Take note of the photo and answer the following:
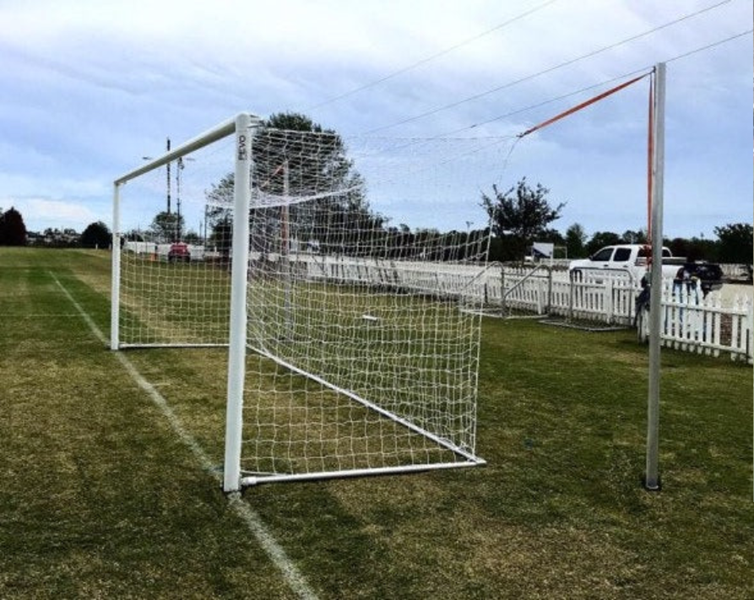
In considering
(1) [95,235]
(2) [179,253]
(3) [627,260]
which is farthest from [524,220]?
(1) [95,235]

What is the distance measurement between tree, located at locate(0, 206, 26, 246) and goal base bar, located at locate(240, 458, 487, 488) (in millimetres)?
92335

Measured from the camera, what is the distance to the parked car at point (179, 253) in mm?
13844

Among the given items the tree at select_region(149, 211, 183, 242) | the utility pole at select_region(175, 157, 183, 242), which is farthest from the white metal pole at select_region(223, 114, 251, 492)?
the tree at select_region(149, 211, 183, 242)

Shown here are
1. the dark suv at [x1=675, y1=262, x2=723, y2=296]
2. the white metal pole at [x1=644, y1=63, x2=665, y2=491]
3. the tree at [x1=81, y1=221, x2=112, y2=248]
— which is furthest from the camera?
the tree at [x1=81, y1=221, x2=112, y2=248]

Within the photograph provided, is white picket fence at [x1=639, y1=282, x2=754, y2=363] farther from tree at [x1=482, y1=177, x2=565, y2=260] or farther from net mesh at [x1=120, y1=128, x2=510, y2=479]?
tree at [x1=482, y1=177, x2=565, y2=260]

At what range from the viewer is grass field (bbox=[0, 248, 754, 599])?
3455 millimetres

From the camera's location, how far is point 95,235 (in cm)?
8588

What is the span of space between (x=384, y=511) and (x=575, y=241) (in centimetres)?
5178

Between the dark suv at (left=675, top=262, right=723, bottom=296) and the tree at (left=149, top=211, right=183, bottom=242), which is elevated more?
the tree at (left=149, top=211, right=183, bottom=242)

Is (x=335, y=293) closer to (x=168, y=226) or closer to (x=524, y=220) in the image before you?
(x=168, y=226)

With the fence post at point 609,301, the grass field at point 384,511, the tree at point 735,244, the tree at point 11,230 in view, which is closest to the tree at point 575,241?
the tree at point 735,244

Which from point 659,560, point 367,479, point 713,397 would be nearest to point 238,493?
point 367,479

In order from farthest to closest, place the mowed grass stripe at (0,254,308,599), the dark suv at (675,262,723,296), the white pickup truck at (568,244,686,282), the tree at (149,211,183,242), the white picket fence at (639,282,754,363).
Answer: the white pickup truck at (568,244,686,282)
the dark suv at (675,262,723,296)
the tree at (149,211,183,242)
the white picket fence at (639,282,754,363)
the mowed grass stripe at (0,254,308,599)

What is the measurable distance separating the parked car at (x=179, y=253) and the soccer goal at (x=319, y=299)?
0.74m
